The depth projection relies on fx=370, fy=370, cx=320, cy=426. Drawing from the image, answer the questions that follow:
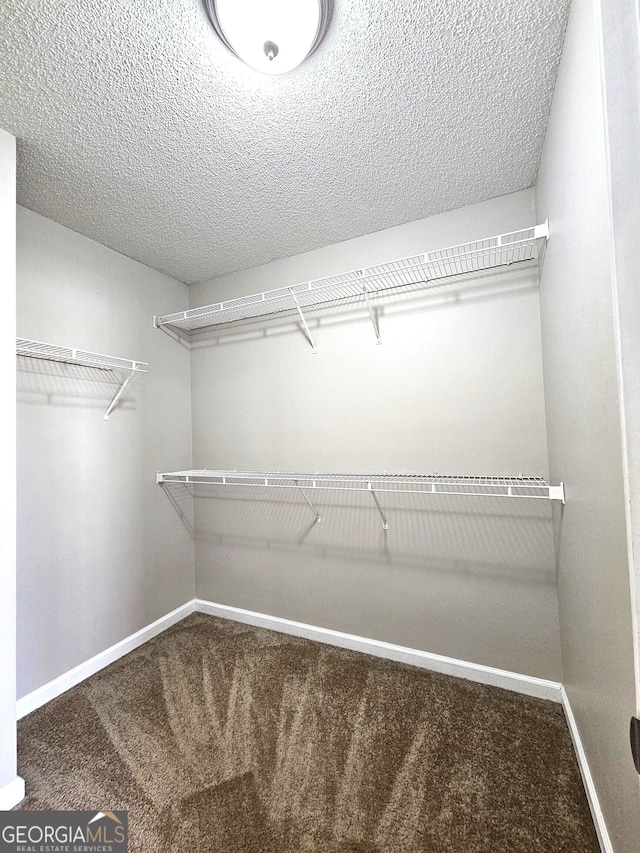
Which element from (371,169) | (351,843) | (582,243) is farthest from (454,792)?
(371,169)

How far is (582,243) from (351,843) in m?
1.86

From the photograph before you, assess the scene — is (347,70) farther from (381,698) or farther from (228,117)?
→ (381,698)

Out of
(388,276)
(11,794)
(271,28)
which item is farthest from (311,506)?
(271,28)

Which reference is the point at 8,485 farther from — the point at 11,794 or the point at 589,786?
the point at 589,786

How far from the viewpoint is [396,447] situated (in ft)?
6.77

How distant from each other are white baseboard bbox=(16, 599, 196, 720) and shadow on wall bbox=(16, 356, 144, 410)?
53.8 inches

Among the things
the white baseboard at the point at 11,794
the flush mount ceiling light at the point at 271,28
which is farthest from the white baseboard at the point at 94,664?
the flush mount ceiling light at the point at 271,28

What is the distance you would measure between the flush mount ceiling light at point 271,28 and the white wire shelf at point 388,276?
2.78 feet

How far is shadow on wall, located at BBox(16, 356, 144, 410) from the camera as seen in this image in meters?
1.79

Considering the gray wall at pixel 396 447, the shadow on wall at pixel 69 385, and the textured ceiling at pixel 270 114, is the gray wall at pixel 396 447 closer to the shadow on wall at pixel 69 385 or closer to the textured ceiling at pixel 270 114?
the textured ceiling at pixel 270 114

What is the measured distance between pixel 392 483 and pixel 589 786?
4.18 feet

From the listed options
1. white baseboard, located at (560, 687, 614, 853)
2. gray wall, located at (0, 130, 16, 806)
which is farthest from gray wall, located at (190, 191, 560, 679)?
gray wall, located at (0, 130, 16, 806)

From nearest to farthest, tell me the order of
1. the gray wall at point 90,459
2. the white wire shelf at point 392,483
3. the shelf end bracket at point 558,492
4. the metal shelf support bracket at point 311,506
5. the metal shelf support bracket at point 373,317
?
the shelf end bracket at point 558,492, the white wire shelf at point 392,483, the gray wall at point 90,459, the metal shelf support bracket at point 373,317, the metal shelf support bracket at point 311,506

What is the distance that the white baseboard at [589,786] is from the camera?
105 cm
